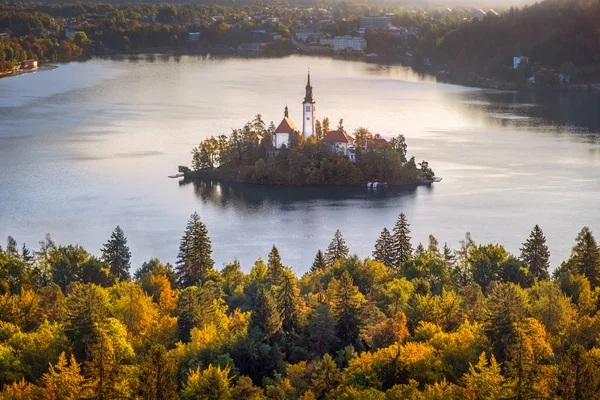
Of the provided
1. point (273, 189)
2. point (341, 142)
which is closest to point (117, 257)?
point (273, 189)

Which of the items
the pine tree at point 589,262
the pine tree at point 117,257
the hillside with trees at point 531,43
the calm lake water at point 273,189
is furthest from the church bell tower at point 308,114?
the hillside with trees at point 531,43

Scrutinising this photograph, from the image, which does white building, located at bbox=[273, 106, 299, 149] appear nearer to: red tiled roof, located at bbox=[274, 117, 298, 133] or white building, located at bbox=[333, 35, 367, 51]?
red tiled roof, located at bbox=[274, 117, 298, 133]

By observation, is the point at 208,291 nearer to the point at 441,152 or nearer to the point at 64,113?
the point at 441,152

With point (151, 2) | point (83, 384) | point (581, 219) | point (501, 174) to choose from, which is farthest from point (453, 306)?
point (151, 2)

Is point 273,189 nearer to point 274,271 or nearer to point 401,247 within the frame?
point 401,247

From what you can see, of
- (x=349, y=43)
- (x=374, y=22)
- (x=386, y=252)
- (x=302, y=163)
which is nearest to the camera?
(x=386, y=252)

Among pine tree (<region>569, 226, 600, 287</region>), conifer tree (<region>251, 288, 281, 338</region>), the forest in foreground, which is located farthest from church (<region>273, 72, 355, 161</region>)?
conifer tree (<region>251, 288, 281, 338</region>)

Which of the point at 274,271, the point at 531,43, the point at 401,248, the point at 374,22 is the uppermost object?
the point at 374,22
